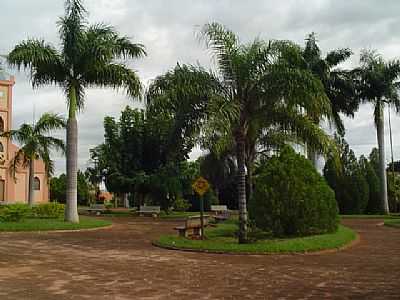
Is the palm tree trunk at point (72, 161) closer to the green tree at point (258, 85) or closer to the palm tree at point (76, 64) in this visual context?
the palm tree at point (76, 64)

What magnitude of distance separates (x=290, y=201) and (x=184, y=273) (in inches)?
262

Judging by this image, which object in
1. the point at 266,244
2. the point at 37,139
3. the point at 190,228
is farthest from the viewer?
the point at 37,139

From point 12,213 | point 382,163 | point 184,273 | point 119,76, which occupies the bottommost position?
point 184,273

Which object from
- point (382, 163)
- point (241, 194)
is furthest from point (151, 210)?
point (241, 194)

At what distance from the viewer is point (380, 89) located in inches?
1341

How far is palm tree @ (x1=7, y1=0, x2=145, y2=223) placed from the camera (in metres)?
22.8

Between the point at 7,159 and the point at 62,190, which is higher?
the point at 7,159

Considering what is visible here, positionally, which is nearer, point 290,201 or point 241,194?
point 241,194

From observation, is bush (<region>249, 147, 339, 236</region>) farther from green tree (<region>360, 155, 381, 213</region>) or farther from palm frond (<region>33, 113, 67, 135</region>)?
green tree (<region>360, 155, 381, 213</region>)

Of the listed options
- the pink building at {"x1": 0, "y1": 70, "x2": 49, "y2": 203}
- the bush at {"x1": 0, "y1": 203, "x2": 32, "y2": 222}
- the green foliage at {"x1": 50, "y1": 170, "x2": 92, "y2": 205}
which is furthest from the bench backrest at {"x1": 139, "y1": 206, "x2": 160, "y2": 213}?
the green foliage at {"x1": 50, "y1": 170, "x2": 92, "y2": 205}

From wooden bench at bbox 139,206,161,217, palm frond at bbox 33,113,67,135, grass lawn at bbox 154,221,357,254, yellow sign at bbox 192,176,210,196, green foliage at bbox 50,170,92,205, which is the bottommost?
grass lawn at bbox 154,221,357,254

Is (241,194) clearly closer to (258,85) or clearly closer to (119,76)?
(258,85)

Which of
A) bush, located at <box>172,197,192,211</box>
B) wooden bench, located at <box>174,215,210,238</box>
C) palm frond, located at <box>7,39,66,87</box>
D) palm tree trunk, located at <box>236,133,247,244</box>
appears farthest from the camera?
bush, located at <box>172,197,192,211</box>

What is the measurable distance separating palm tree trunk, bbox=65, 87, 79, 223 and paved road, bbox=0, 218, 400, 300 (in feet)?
24.8
